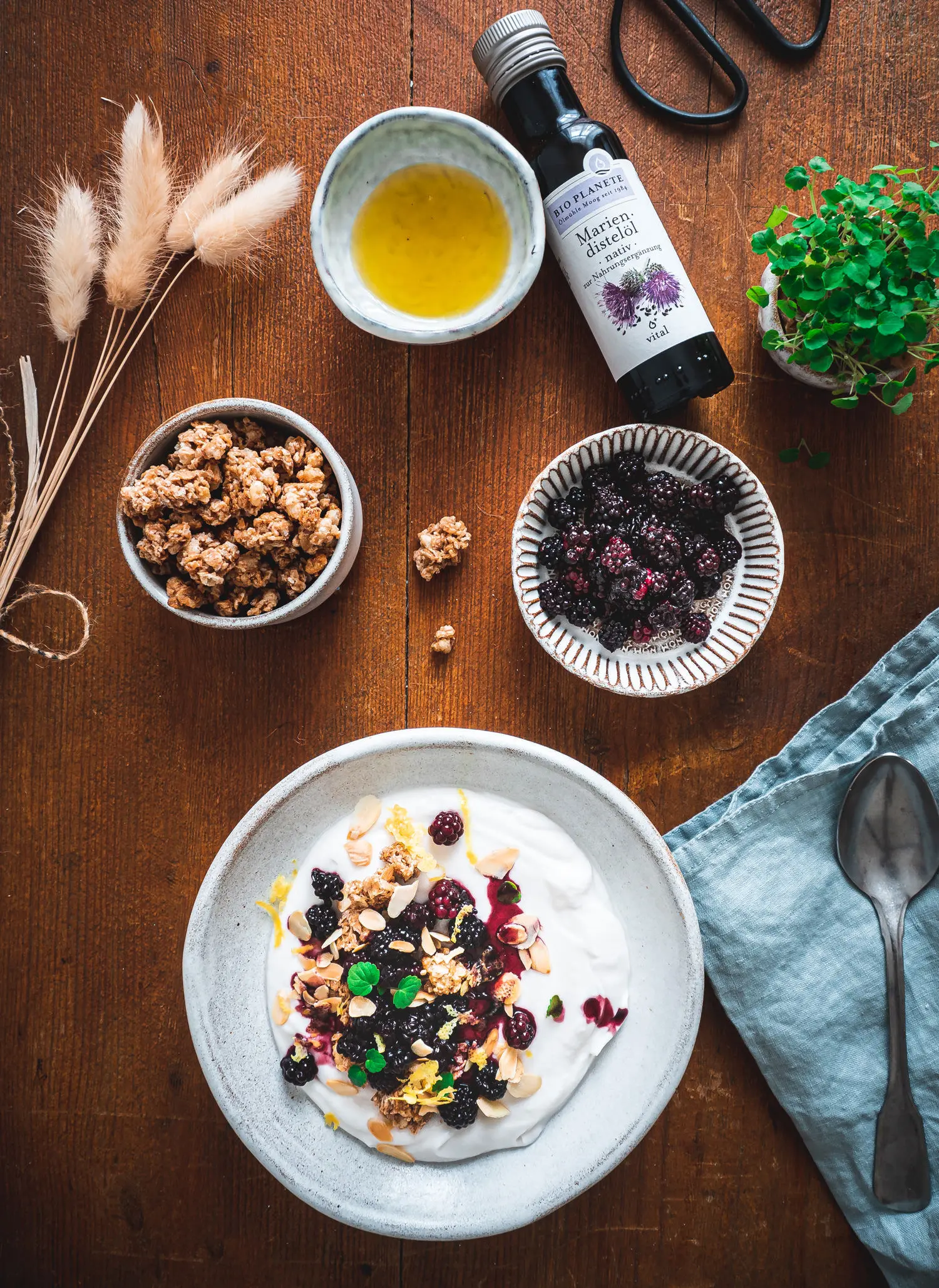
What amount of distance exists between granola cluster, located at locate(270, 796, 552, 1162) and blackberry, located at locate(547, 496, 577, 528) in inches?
18.7

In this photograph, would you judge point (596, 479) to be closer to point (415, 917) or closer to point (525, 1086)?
point (415, 917)

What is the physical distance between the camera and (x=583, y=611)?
3.82ft

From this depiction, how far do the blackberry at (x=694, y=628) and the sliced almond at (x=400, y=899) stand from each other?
528 mm

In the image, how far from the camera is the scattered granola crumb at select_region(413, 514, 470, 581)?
122 centimetres

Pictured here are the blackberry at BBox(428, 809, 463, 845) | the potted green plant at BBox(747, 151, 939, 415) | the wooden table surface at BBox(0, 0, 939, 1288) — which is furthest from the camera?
the wooden table surface at BBox(0, 0, 939, 1288)

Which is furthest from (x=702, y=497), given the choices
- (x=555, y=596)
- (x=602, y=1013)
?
(x=602, y=1013)

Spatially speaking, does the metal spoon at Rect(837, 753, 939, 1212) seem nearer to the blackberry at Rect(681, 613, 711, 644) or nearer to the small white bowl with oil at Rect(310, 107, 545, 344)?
the blackberry at Rect(681, 613, 711, 644)

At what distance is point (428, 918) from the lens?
44.3 inches

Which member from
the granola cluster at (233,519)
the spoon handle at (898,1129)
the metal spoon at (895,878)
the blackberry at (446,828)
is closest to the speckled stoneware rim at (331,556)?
the granola cluster at (233,519)

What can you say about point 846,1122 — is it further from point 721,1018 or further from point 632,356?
point 632,356

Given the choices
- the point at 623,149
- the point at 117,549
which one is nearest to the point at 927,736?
the point at 623,149

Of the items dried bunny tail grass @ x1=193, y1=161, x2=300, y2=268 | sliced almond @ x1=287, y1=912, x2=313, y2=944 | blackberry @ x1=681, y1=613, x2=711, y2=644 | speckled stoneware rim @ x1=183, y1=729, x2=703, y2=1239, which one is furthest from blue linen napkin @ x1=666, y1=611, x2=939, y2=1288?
dried bunny tail grass @ x1=193, y1=161, x2=300, y2=268

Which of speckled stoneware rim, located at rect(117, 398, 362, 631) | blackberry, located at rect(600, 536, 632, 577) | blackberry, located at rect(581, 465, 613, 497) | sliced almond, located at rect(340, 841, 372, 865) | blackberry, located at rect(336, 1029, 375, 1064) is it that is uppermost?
speckled stoneware rim, located at rect(117, 398, 362, 631)

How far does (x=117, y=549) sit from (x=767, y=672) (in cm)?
105
